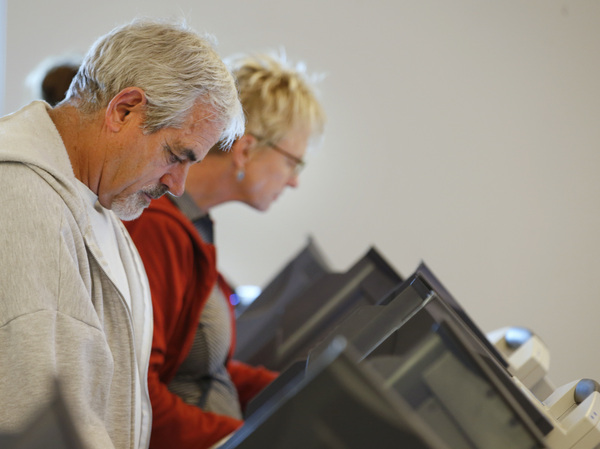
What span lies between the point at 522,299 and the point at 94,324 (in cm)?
251

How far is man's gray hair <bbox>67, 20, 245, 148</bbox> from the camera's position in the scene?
3.57ft

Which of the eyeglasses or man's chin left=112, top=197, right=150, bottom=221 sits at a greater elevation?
man's chin left=112, top=197, right=150, bottom=221

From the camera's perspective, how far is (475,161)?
3.17 meters

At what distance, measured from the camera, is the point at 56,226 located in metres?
0.96

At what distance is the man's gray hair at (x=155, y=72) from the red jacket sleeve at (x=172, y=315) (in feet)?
1.26

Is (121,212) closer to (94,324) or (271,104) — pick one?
(94,324)

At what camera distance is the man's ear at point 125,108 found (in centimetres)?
108

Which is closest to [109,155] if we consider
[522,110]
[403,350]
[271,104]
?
[403,350]

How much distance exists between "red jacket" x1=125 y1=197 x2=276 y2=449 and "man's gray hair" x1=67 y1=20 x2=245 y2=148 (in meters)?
0.38

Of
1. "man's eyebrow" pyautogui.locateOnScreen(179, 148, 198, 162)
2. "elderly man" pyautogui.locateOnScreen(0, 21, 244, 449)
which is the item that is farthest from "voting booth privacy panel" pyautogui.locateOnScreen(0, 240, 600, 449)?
"man's eyebrow" pyautogui.locateOnScreen(179, 148, 198, 162)

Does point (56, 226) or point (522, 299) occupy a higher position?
point (56, 226)

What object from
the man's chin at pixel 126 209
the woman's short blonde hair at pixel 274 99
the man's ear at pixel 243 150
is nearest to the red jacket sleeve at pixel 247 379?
the man's ear at pixel 243 150

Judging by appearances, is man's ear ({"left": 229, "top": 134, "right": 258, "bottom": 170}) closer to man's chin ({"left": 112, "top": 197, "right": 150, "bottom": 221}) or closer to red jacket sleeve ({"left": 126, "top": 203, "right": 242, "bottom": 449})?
red jacket sleeve ({"left": 126, "top": 203, "right": 242, "bottom": 449})

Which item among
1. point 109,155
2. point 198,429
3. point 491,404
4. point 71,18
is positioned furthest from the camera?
point 71,18
